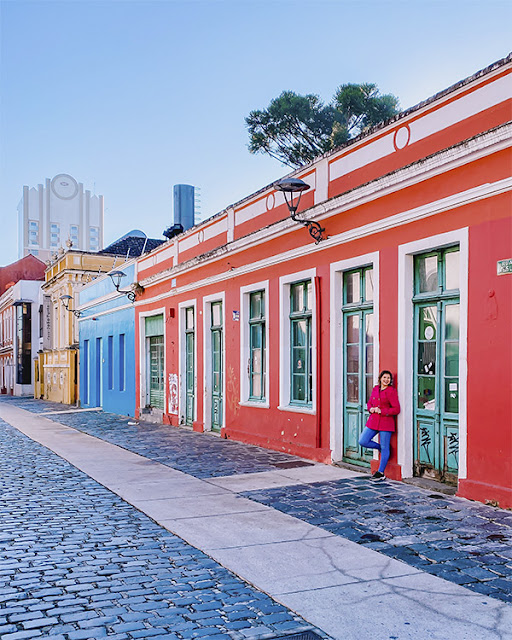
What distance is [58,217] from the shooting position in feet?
263

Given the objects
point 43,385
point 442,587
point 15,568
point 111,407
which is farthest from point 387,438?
point 43,385

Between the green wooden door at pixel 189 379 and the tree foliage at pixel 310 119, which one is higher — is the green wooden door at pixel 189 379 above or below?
below

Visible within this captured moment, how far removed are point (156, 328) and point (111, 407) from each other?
572cm

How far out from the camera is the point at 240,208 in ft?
44.8

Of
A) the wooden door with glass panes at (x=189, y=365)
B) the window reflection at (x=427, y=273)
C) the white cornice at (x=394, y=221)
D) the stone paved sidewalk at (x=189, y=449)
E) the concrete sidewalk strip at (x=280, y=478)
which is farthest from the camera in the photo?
the wooden door with glass panes at (x=189, y=365)

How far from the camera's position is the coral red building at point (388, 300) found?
7.05 m

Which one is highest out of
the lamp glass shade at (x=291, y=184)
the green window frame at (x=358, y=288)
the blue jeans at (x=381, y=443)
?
the lamp glass shade at (x=291, y=184)

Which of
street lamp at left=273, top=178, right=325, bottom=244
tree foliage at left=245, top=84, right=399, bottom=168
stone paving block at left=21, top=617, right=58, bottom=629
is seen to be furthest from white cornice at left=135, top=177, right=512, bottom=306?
tree foliage at left=245, top=84, right=399, bottom=168

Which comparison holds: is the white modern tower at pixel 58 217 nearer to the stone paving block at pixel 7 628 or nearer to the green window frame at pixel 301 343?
the green window frame at pixel 301 343

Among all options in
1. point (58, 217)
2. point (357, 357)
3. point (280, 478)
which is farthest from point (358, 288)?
point (58, 217)

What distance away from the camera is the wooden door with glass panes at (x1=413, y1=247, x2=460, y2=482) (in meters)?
7.77

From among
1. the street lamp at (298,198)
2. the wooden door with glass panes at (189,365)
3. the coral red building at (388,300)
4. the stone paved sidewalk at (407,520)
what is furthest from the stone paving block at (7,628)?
the wooden door with glass panes at (189,365)

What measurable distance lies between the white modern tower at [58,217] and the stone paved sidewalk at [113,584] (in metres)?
74.1

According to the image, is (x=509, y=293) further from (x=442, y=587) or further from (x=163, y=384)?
(x=163, y=384)
